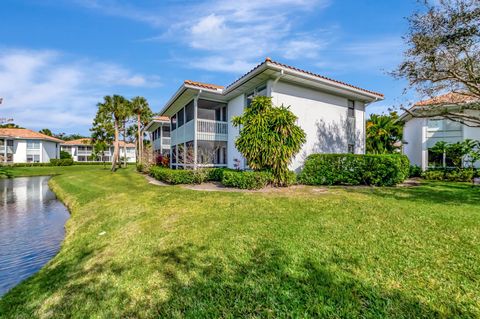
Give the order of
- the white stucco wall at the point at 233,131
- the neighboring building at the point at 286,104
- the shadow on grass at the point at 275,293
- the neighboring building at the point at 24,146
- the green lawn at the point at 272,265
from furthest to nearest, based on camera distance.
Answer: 1. the neighboring building at the point at 24,146
2. the white stucco wall at the point at 233,131
3. the neighboring building at the point at 286,104
4. the green lawn at the point at 272,265
5. the shadow on grass at the point at 275,293

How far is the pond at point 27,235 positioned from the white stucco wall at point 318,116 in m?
10.3

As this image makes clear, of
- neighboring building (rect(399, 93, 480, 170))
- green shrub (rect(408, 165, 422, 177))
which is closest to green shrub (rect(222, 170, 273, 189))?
neighboring building (rect(399, 93, 480, 170))

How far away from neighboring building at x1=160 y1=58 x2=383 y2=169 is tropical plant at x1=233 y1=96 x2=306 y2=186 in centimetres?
177

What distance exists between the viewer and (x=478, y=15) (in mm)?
8484

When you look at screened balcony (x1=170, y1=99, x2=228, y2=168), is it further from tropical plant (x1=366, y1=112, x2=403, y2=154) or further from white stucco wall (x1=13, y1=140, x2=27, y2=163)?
white stucco wall (x1=13, y1=140, x2=27, y2=163)

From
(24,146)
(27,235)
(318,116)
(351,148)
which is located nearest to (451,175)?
(351,148)

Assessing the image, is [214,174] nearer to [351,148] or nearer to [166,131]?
[351,148]

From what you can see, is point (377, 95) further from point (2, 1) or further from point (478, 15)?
point (2, 1)

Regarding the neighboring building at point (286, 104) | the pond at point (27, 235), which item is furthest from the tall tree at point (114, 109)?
the pond at point (27, 235)

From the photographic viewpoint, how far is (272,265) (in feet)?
12.7

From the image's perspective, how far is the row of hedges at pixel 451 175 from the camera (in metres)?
13.5

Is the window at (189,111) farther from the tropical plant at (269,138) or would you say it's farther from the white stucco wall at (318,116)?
the tropical plant at (269,138)

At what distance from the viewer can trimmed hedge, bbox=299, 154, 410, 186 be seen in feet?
35.4

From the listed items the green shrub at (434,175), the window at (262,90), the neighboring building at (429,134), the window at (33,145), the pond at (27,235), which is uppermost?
the window at (262,90)
